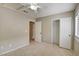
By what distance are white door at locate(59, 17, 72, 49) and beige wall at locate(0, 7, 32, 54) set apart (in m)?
1.12

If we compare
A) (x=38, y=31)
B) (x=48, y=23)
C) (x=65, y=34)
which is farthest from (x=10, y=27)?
(x=65, y=34)

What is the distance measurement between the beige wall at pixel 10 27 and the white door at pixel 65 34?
1124 mm

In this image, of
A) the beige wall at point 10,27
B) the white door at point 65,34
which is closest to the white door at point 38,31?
the beige wall at point 10,27

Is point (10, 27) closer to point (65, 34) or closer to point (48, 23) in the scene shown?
point (48, 23)

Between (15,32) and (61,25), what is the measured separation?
1414mm

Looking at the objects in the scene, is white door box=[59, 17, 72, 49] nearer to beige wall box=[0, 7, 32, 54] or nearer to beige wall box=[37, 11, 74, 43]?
beige wall box=[37, 11, 74, 43]

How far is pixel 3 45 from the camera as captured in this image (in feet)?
8.25

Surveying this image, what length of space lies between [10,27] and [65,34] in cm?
164

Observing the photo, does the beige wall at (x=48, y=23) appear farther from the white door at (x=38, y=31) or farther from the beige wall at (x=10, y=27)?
the beige wall at (x=10, y=27)

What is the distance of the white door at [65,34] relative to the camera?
2176 millimetres

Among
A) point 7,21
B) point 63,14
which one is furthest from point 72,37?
point 7,21

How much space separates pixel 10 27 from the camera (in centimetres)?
258

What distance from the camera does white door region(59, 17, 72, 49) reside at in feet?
7.14

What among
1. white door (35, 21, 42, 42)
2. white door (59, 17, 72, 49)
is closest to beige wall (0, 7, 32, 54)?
white door (35, 21, 42, 42)
